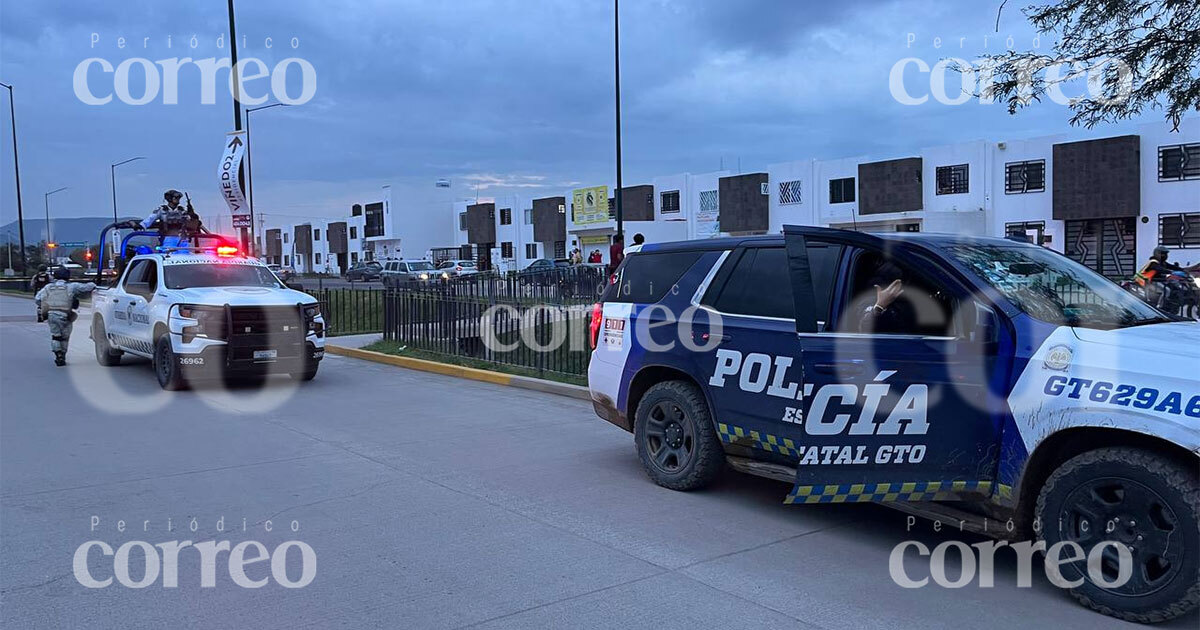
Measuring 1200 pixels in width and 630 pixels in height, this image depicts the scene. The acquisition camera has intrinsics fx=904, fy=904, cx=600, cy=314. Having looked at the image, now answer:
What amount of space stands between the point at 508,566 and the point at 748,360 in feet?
6.76

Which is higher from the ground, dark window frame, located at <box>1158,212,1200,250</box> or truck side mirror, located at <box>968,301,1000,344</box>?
dark window frame, located at <box>1158,212,1200,250</box>

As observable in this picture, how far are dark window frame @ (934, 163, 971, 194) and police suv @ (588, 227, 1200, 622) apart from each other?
42.8m

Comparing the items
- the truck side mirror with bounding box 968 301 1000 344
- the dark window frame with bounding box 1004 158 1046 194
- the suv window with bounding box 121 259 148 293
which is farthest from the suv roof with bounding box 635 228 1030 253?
the dark window frame with bounding box 1004 158 1046 194

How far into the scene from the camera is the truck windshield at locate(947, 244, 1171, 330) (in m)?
4.73

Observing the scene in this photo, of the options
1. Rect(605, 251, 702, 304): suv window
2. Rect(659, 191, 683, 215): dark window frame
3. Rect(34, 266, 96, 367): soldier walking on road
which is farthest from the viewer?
Rect(659, 191, 683, 215): dark window frame

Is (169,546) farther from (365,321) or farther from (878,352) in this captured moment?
(365,321)

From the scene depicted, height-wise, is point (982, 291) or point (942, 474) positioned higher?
point (982, 291)

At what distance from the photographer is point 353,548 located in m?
5.36

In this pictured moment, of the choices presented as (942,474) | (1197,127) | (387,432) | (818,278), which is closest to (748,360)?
(818,278)

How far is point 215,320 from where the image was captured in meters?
11.8

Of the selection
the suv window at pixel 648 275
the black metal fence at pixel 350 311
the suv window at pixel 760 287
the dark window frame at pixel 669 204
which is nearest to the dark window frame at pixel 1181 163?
the dark window frame at pixel 669 204

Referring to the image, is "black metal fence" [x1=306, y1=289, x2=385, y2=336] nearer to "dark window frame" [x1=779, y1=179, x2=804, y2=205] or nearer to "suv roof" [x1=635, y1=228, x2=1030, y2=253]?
"suv roof" [x1=635, y1=228, x2=1030, y2=253]

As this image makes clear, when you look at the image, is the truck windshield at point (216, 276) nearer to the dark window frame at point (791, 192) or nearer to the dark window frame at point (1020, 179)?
the dark window frame at point (1020, 179)

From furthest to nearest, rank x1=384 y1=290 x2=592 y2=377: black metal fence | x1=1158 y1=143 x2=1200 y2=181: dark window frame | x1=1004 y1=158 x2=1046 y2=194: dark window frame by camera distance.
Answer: x1=1004 y1=158 x2=1046 y2=194: dark window frame, x1=1158 y1=143 x2=1200 y2=181: dark window frame, x1=384 y1=290 x2=592 y2=377: black metal fence
